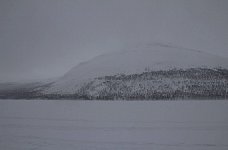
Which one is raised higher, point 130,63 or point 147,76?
point 130,63

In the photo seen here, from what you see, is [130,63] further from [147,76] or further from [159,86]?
[159,86]

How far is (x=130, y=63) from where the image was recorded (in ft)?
8.62

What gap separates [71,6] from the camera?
2.86 meters
